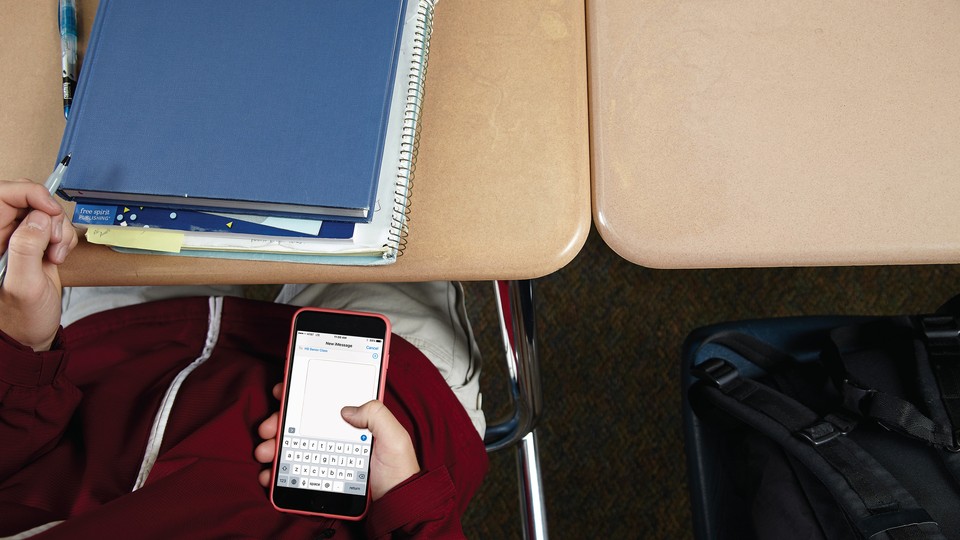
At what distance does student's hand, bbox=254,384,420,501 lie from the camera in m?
0.64

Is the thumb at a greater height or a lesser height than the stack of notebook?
lesser

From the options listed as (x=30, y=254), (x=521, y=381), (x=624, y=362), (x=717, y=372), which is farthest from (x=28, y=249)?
(x=624, y=362)

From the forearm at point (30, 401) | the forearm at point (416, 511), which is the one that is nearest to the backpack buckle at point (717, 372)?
the forearm at point (416, 511)

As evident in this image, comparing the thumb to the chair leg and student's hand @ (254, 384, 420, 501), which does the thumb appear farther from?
the chair leg

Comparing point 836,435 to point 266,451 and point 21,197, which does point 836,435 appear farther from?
point 21,197

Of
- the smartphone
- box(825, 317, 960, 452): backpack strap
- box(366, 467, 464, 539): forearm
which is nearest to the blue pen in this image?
the smartphone

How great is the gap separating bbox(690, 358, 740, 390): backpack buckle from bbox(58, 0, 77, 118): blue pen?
72 cm

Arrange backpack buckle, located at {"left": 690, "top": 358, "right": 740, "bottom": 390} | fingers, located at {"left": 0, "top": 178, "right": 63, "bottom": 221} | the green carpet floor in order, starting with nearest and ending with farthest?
1. fingers, located at {"left": 0, "top": 178, "right": 63, "bottom": 221}
2. backpack buckle, located at {"left": 690, "top": 358, "right": 740, "bottom": 390}
3. the green carpet floor

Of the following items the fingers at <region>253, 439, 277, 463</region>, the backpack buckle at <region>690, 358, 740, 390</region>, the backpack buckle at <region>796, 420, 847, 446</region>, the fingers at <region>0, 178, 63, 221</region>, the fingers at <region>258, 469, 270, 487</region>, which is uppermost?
the fingers at <region>0, 178, 63, 221</region>

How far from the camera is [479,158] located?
25.5 inches

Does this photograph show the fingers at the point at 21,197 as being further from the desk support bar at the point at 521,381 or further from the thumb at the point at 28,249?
the desk support bar at the point at 521,381

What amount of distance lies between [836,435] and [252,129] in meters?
0.63

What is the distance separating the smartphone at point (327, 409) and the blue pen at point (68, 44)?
0.32 m

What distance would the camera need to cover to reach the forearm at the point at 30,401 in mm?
586
